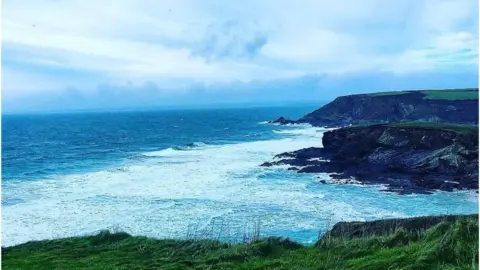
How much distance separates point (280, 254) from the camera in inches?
491

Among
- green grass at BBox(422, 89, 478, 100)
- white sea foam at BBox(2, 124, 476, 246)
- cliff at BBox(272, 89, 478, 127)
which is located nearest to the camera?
white sea foam at BBox(2, 124, 476, 246)

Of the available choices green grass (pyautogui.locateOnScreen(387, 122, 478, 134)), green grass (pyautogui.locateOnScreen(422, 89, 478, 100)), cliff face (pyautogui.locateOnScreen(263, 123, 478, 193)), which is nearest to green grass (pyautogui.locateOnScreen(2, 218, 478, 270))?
cliff face (pyautogui.locateOnScreen(263, 123, 478, 193))

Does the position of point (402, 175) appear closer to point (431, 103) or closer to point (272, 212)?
point (272, 212)

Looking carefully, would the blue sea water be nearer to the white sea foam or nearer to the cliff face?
the white sea foam

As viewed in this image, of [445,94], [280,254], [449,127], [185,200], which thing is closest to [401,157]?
[449,127]

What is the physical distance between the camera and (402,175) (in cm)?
3956

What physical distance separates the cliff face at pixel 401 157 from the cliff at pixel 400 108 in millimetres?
44267

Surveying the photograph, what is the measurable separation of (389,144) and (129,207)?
28418mm

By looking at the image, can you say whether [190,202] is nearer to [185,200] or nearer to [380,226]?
[185,200]

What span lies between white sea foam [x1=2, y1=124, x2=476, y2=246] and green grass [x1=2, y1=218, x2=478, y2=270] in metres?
8.83

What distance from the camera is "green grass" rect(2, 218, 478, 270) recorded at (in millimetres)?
9773

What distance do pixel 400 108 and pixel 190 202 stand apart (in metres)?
79.6

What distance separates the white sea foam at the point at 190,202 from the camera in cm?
2544

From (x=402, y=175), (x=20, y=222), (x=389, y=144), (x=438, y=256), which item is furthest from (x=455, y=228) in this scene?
(x=389, y=144)
